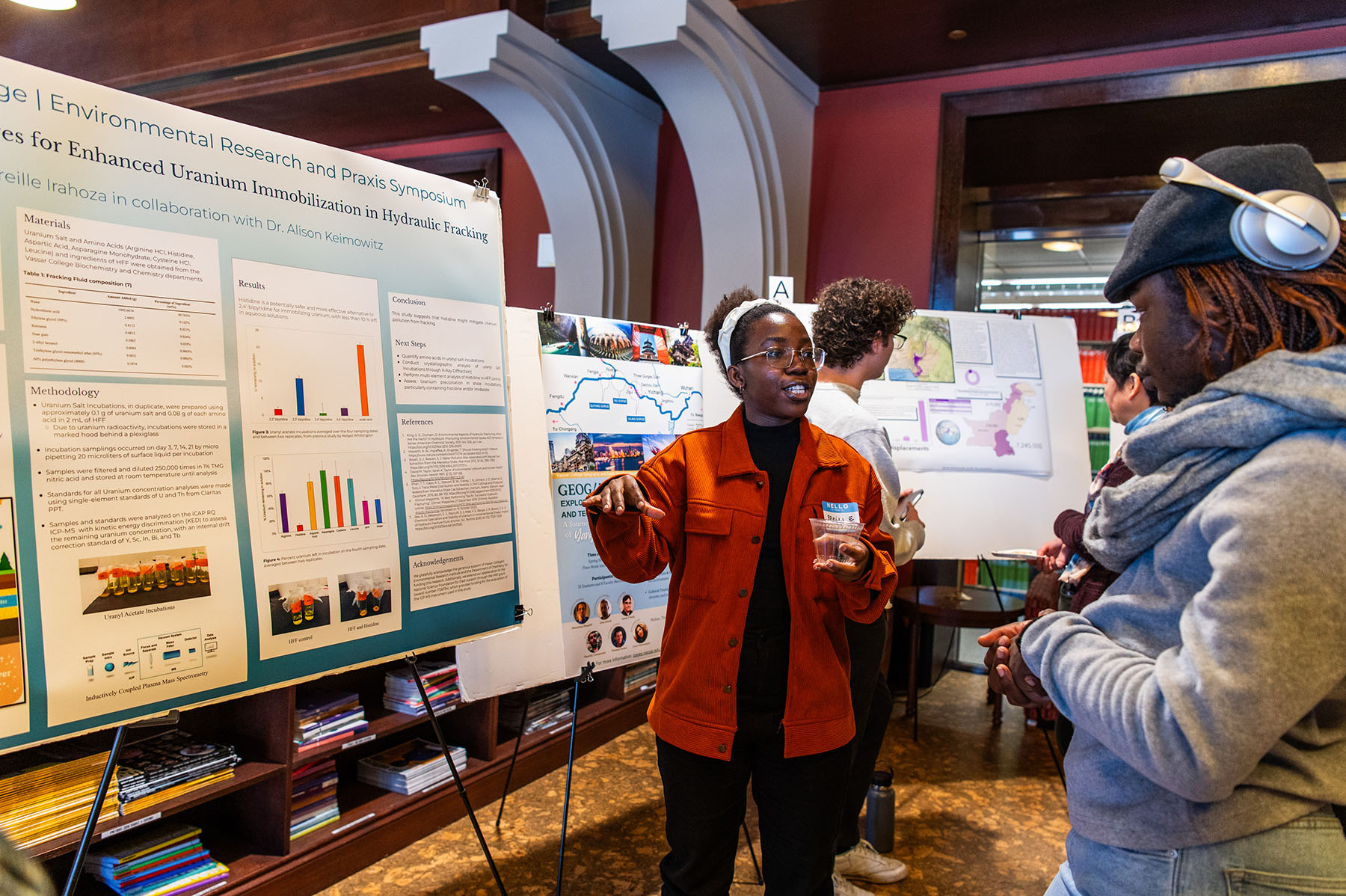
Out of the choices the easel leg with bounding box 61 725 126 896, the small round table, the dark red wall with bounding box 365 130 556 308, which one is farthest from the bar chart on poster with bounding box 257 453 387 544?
the dark red wall with bounding box 365 130 556 308

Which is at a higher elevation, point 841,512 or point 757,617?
point 841,512

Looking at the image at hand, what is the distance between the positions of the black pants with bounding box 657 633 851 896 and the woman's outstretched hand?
33 centimetres

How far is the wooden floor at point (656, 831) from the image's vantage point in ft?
7.95

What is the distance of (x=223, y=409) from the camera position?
4.64 feet

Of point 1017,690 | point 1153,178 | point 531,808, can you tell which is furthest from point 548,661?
point 1153,178

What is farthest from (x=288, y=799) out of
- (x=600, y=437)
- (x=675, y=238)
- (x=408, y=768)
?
(x=675, y=238)

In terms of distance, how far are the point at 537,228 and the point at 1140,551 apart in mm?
4232

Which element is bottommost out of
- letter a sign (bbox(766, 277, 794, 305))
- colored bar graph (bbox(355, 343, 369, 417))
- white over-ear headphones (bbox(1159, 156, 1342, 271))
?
colored bar graph (bbox(355, 343, 369, 417))

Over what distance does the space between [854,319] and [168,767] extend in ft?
6.75

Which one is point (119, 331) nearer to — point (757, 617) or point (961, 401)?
point (757, 617)

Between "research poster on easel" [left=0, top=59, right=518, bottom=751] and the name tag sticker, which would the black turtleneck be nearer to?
the name tag sticker

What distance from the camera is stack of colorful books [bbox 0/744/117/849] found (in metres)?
1.75

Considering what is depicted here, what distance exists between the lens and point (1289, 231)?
77 cm

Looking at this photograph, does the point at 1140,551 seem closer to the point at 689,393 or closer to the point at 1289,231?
the point at 1289,231
